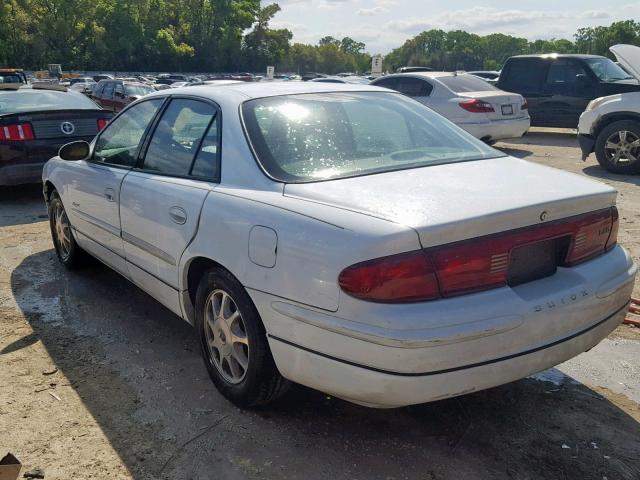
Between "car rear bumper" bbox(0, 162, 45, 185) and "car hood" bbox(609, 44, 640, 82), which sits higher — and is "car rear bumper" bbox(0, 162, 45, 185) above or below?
below

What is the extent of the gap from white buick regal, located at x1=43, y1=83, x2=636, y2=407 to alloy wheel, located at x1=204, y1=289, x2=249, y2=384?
0.01 meters

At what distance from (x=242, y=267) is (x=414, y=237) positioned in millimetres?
822

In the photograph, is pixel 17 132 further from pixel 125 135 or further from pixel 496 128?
pixel 496 128

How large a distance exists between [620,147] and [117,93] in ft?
44.5

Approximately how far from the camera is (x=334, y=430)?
2.83 metres

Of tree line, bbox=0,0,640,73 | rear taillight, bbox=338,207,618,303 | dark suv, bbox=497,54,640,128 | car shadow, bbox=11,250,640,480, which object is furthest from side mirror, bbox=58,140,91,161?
tree line, bbox=0,0,640,73

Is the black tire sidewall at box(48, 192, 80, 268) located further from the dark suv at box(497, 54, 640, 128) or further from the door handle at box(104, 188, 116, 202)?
the dark suv at box(497, 54, 640, 128)

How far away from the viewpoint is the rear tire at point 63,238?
16.2 ft

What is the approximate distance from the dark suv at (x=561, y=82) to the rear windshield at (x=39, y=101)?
9.69m

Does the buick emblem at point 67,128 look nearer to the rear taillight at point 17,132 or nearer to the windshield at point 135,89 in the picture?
the rear taillight at point 17,132

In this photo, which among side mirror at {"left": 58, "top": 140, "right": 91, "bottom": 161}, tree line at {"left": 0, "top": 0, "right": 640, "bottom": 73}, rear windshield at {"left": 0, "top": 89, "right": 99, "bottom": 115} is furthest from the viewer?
tree line at {"left": 0, "top": 0, "right": 640, "bottom": 73}

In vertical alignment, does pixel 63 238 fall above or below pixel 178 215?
below

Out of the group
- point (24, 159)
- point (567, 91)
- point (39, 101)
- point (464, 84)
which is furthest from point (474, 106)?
point (24, 159)

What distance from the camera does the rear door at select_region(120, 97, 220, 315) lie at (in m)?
3.10
